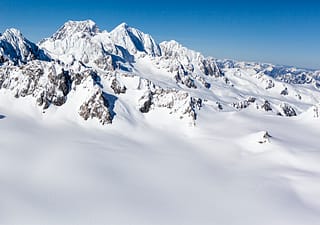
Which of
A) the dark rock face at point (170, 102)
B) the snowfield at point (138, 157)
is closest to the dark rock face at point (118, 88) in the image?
the snowfield at point (138, 157)

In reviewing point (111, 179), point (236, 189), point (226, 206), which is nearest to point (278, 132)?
point (236, 189)

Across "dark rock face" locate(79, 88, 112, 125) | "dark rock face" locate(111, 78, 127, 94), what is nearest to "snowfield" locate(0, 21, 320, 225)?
"dark rock face" locate(79, 88, 112, 125)

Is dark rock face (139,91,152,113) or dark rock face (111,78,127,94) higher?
dark rock face (111,78,127,94)

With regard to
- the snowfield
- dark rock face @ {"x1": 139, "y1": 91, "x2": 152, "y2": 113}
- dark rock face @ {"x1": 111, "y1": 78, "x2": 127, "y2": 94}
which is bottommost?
the snowfield

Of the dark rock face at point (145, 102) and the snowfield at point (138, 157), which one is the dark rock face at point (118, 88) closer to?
the snowfield at point (138, 157)

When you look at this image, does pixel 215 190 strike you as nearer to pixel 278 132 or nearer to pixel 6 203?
pixel 6 203

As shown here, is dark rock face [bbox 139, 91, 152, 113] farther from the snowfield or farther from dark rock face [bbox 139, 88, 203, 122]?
the snowfield
